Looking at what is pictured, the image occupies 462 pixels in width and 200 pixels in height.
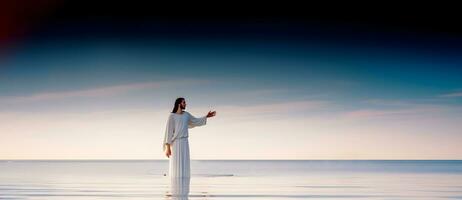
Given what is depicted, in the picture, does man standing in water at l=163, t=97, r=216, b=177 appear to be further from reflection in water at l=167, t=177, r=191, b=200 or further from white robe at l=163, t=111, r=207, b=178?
reflection in water at l=167, t=177, r=191, b=200

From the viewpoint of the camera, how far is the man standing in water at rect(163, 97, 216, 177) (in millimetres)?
15359

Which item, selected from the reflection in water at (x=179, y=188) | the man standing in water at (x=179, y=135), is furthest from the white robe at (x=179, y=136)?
the reflection in water at (x=179, y=188)

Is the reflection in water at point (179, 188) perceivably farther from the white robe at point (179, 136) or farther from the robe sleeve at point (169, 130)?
the robe sleeve at point (169, 130)

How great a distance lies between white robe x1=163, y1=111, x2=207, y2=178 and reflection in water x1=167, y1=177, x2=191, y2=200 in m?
0.23

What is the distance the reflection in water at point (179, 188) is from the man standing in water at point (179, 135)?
0.75 feet

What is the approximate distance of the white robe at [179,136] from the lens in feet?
50.4

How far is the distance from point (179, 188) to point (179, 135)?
119 inches

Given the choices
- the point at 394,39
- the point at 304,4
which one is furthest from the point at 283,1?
the point at 394,39

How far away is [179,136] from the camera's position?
609 inches

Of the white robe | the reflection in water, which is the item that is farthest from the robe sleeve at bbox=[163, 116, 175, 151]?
the reflection in water

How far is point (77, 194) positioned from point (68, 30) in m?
5.98

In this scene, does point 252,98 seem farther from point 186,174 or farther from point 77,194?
point 77,194

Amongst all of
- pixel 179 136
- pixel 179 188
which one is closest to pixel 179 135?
pixel 179 136

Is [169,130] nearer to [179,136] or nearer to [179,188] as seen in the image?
[179,136]
